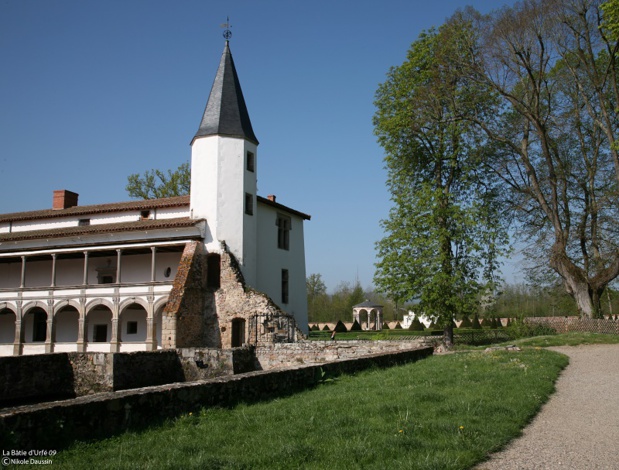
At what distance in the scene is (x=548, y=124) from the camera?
100.0 feet

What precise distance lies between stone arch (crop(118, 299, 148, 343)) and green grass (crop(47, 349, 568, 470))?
70.9 ft

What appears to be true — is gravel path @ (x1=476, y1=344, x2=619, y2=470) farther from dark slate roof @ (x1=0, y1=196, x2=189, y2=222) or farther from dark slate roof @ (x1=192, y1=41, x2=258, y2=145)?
dark slate roof @ (x1=0, y1=196, x2=189, y2=222)

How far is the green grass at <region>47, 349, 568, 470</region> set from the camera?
17.3ft

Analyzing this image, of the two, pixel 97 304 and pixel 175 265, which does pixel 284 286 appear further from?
pixel 97 304

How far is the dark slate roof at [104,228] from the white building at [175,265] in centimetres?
8

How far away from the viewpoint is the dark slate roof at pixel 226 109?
2888 cm

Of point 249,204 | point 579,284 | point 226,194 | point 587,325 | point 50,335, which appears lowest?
point 587,325

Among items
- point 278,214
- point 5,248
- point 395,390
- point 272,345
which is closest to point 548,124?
point 278,214

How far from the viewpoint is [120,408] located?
261 inches

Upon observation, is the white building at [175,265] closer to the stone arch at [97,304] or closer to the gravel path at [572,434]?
the stone arch at [97,304]

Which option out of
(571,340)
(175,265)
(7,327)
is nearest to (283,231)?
(175,265)

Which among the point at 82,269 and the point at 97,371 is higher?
the point at 82,269

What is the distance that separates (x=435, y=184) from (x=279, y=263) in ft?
32.0

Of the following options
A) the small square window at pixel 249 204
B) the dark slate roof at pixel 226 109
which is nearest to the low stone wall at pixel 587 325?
the small square window at pixel 249 204
